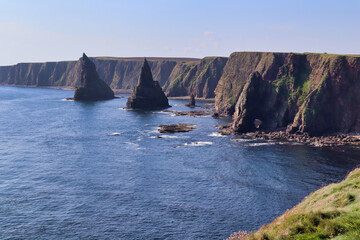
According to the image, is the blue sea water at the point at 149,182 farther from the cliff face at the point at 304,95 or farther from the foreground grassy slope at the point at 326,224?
the foreground grassy slope at the point at 326,224

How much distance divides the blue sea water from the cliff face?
17.0m

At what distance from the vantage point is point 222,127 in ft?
432

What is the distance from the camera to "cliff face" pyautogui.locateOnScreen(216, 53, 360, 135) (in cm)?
11144

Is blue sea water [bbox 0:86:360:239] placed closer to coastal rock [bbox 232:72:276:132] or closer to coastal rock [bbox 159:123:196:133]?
coastal rock [bbox 159:123:196:133]

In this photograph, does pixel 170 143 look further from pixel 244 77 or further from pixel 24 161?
pixel 244 77

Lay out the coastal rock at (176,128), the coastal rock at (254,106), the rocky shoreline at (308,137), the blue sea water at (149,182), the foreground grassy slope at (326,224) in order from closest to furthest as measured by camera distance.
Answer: the foreground grassy slope at (326,224) → the blue sea water at (149,182) → the rocky shoreline at (308,137) → the coastal rock at (254,106) → the coastal rock at (176,128)

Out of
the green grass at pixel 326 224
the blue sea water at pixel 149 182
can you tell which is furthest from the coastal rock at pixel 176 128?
the green grass at pixel 326 224

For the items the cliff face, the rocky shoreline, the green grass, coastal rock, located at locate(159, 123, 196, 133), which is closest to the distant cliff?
the cliff face

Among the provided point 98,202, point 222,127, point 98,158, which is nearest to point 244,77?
point 222,127

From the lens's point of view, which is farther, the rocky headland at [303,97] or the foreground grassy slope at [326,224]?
the rocky headland at [303,97]

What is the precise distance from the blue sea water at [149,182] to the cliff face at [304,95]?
55.6ft

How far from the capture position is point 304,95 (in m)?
121

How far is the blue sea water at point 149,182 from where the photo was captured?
2020 inches

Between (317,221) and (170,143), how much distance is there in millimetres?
78772
